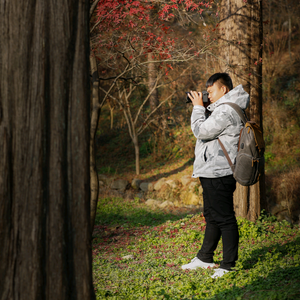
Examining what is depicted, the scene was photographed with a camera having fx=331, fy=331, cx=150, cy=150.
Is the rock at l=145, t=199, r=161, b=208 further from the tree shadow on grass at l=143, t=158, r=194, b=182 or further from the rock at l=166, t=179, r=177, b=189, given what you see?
the tree shadow on grass at l=143, t=158, r=194, b=182

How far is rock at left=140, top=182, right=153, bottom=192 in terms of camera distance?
35.7 ft

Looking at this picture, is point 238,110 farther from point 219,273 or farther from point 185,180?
point 185,180

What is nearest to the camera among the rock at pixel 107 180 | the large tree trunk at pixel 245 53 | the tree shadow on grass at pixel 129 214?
the large tree trunk at pixel 245 53

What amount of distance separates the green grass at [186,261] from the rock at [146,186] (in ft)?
12.6

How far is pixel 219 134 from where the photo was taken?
3.23 m

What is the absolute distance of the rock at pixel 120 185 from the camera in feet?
37.2

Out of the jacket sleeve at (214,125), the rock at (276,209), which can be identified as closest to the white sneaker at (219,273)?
the jacket sleeve at (214,125)

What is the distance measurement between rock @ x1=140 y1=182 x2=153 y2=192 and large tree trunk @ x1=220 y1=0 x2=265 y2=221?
18.4 feet

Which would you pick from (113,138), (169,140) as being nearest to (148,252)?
(169,140)

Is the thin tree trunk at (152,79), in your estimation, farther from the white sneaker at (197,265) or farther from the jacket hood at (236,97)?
the white sneaker at (197,265)

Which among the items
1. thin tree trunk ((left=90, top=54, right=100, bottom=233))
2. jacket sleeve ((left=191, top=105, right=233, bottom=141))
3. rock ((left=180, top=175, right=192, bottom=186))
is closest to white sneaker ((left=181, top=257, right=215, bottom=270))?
jacket sleeve ((left=191, top=105, right=233, bottom=141))

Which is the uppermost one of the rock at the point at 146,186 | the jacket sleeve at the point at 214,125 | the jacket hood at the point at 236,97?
the jacket hood at the point at 236,97

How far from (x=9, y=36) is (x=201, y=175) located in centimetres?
215

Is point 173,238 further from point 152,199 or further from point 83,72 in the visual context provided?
point 152,199
